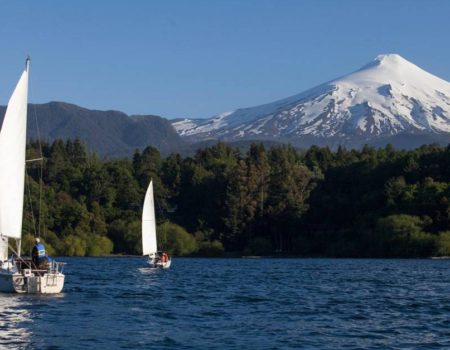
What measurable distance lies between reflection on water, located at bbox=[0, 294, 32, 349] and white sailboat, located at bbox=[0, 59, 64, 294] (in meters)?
1.14

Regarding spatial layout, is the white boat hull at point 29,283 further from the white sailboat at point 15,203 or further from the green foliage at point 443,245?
the green foliage at point 443,245

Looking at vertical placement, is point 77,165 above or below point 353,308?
above

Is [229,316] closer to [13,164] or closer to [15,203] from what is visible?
[15,203]

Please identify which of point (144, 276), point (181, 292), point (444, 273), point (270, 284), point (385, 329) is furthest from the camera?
point (444, 273)

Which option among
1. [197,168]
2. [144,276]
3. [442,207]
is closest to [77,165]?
[197,168]

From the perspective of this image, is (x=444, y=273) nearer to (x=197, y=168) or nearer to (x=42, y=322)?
(x=42, y=322)

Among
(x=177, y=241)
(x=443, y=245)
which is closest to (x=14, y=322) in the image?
(x=443, y=245)

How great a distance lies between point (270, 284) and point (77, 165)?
9444cm

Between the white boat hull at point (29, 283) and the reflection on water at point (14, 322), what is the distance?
953 mm

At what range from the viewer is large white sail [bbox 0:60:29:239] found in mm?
42375

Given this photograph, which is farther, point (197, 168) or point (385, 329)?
point (197, 168)

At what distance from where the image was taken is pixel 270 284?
55.2 m

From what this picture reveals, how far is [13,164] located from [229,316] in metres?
12.2

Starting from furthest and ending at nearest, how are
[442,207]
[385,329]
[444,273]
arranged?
[442,207], [444,273], [385,329]
